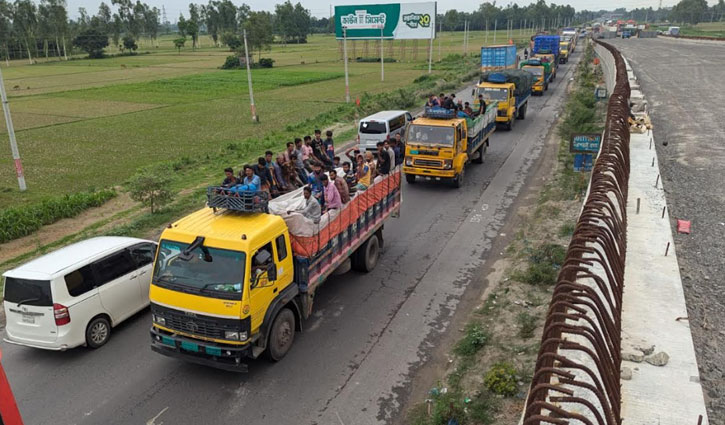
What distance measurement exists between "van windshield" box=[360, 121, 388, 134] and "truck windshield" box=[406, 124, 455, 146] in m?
3.58

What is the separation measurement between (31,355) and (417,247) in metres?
8.79

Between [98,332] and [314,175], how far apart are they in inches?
206

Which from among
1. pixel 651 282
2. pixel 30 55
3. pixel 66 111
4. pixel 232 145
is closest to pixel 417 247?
pixel 651 282

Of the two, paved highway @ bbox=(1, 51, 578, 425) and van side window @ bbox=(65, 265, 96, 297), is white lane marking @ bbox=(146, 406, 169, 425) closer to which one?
paved highway @ bbox=(1, 51, 578, 425)

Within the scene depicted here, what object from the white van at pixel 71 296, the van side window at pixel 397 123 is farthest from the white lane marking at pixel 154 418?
the van side window at pixel 397 123

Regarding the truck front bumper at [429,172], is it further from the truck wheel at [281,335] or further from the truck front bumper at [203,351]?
the truck front bumper at [203,351]

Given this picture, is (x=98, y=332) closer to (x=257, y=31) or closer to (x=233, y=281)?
(x=233, y=281)

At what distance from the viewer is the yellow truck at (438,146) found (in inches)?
694

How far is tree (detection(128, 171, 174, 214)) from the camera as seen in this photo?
1557 cm

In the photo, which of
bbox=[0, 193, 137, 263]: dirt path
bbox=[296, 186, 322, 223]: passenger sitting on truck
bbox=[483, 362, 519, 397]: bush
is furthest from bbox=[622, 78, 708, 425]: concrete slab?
bbox=[0, 193, 137, 263]: dirt path

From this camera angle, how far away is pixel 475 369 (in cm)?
866

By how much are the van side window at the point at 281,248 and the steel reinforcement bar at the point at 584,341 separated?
4.51m

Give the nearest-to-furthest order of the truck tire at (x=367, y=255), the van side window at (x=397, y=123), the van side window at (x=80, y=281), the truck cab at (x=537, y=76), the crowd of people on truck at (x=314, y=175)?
1. the van side window at (x=80, y=281)
2. the crowd of people on truck at (x=314, y=175)
3. the truck tire at (x=367, y=255)
4. the van side window at (x=397, y=123)
5. the truck cab at (x=537, y=76)

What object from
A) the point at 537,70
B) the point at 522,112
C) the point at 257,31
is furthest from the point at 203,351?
the point at 257,31
